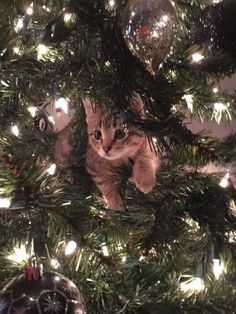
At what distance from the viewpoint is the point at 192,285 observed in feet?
1.81

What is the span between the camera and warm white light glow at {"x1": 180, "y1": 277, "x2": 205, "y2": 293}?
532 millimetres

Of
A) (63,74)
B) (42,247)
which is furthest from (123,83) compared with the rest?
(42,247)

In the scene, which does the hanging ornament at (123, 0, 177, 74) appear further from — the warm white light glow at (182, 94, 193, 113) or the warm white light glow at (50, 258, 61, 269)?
the warm white light glow at (50, 258, 61, 269)

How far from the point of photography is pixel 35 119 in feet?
2.40

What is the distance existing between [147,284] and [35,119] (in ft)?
1.16

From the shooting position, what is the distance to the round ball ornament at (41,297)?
36 cm

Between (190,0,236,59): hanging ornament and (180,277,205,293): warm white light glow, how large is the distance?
0.40 meters

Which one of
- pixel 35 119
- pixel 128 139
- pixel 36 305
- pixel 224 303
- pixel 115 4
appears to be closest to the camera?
pixel 36 305

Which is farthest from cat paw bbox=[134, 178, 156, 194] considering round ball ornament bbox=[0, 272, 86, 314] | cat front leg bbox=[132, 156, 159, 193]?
round ball ornament bbox=[0, 272, 86, 314]

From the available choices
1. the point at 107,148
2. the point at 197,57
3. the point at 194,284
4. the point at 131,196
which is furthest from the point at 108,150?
the point at 194,284

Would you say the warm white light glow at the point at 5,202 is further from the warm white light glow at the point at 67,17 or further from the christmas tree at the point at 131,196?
the warm white light glow at the point at 67,17

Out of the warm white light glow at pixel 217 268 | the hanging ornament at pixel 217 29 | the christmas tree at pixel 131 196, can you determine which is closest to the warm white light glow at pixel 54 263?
the christmas tree at pixel 131 196

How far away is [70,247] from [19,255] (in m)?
0.06

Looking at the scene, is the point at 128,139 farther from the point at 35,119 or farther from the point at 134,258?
the point at 134,258
